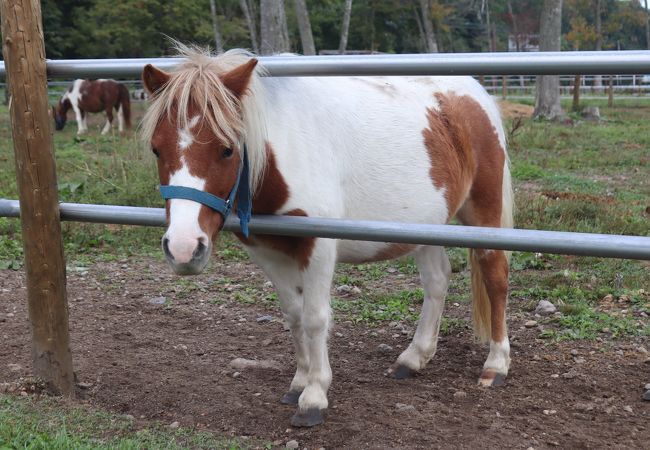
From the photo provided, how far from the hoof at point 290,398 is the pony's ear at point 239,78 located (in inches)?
61.4

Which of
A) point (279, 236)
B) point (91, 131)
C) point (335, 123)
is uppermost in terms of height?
point (335, 123)

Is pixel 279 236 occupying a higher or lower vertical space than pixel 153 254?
higher

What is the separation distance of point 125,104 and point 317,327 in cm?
1611

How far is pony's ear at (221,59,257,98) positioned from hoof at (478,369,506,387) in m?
2.05

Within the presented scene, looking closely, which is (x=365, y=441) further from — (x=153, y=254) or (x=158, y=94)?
(x=153, y=254)

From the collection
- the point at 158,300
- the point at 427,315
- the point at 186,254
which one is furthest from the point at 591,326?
the point at 186,254

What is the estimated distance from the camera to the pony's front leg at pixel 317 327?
324cm

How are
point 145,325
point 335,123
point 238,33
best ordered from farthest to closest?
1. point 238,33
2. point 145,325
3. point 335,123

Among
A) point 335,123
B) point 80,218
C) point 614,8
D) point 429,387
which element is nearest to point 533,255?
point 429,387

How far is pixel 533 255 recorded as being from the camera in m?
5.76

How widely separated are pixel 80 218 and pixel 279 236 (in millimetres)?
823

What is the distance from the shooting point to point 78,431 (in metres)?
2.92

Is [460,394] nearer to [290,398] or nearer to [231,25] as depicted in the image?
[290,398]

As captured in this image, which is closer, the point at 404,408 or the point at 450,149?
the point at 404,408
